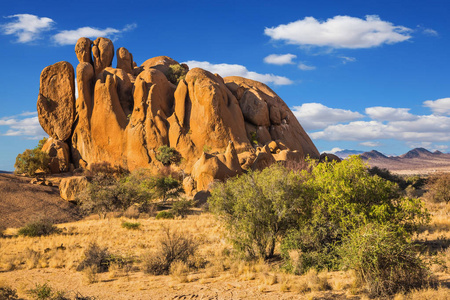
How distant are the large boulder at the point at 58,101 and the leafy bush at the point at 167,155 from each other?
55.8 feet

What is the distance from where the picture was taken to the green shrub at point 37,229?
2286cm

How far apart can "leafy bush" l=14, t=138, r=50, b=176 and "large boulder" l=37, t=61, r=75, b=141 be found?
688 centimetres

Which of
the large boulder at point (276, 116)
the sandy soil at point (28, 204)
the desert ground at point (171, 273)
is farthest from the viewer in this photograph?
the large boulder at point (276, 116)

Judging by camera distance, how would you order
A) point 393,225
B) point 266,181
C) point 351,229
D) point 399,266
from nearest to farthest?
1. point 399,266
2. point 393,225
3. point 351,229
4. point 266,181

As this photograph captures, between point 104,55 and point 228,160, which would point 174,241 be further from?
point 104,55

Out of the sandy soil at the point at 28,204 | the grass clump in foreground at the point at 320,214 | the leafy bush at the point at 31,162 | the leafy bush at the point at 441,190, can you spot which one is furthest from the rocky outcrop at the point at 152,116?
the grass clump in foreground at the point at 320,214

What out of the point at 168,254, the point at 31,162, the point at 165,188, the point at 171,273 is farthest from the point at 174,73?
the point at 171,273

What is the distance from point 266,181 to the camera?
14.0 metres

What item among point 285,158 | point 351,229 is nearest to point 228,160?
point 285,158

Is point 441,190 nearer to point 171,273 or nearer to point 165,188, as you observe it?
point 165,188

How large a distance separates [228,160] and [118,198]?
554 inches

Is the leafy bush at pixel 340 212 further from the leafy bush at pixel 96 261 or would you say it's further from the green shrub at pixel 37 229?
the green shrub at pixel 37 229

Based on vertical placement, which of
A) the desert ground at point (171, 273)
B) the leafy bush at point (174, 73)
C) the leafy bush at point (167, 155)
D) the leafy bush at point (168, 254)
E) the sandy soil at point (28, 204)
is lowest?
the desert ground at point (171, 273)

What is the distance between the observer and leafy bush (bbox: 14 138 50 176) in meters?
47.9
